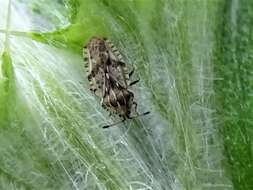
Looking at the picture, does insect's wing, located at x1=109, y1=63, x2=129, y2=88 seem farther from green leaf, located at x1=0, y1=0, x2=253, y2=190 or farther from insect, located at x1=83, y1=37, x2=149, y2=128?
green leaf, located at x1=0, y1=0, x2=253, y2=190

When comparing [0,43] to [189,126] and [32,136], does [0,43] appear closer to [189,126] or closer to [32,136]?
[32,136]

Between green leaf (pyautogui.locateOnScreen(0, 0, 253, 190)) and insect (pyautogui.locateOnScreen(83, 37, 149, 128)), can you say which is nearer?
green leaf (pyautogui.locateOnScreen(0, 0, 253, 190))

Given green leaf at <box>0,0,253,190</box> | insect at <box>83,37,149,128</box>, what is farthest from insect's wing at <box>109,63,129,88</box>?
green leaf at <box>0,0,253,190</box>

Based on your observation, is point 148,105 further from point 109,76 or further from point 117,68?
point 109,76

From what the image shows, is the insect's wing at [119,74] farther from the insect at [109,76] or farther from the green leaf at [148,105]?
the green leaf at [148,105]

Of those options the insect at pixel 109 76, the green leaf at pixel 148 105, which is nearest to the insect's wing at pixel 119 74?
the insect at pixel 109 76
